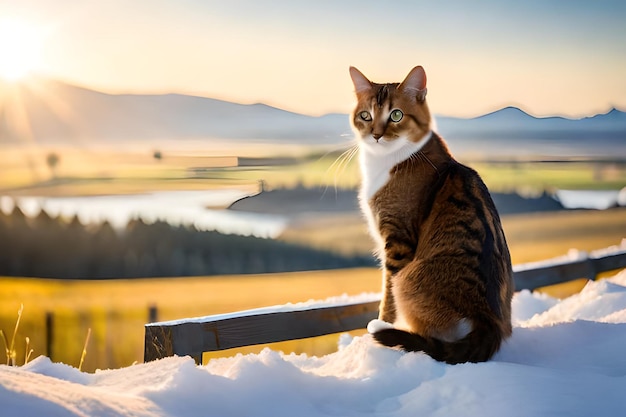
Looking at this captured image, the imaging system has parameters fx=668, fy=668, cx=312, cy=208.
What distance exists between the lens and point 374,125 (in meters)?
2.53

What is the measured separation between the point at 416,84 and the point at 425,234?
602 mm

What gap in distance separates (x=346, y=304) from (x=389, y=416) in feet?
3.12

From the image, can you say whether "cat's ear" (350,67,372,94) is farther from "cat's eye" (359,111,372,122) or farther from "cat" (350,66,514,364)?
"cat's eye" (359,111,372,122)

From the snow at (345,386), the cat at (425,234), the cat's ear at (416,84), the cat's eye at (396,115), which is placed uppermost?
the cat's ear at (416,84)

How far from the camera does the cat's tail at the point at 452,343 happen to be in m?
2.06

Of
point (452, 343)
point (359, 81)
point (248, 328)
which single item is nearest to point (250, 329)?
point (248, 328)

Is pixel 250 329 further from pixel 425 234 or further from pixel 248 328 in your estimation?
pixel 425 234

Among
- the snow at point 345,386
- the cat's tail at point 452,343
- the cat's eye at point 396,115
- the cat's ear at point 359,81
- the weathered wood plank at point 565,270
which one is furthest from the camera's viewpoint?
the weathered wood plank at point 565,270

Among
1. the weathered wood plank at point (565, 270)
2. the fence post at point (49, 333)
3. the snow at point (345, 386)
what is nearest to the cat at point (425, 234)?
the snow at point (345, 386)

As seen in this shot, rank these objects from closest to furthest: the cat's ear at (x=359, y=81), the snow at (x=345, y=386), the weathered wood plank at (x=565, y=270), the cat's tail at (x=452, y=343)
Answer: the snow at (x=345, y=386)
the cat's tail at (x=452, y=343)
the cat's ear at (x=359, y=81)
the weathered wood plank at (x=565, y=270)

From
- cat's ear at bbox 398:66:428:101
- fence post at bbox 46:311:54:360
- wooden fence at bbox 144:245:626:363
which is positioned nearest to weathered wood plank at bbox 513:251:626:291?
wooden fence at bbox 144:245:626:363

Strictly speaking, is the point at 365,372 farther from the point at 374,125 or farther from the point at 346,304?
the point at 374,125

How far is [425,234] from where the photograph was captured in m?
2.35

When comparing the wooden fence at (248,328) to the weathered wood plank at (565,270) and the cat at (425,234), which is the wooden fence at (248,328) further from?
the weathered wood plank at (565,270)
